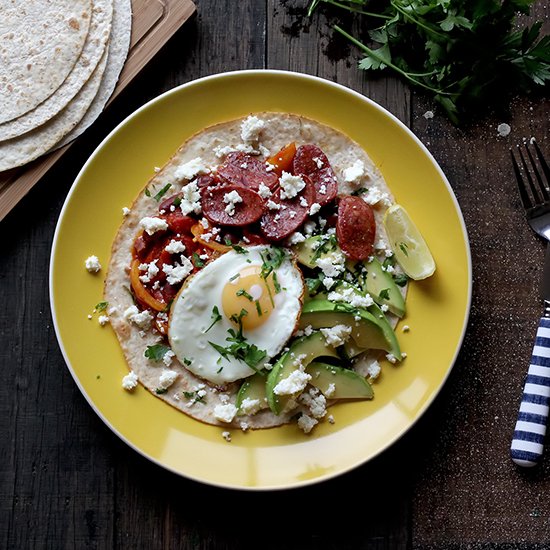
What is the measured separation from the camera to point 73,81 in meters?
3.39

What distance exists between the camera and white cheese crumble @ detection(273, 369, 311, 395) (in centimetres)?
301

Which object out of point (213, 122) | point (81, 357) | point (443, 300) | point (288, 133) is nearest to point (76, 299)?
point (81, 357)

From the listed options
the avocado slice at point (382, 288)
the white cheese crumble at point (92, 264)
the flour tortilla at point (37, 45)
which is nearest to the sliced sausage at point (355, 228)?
the avocado slice at point (382, 288)

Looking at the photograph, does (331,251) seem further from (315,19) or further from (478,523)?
(478,523)

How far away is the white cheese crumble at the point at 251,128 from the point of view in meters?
3.24

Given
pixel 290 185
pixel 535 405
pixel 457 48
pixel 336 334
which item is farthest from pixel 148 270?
pixel 535 405

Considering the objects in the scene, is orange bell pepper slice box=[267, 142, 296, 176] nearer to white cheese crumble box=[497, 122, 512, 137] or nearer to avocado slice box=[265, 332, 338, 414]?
avocado slice box=[265, 332, 338, 414]

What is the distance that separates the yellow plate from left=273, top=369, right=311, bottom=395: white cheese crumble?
0.29 meters

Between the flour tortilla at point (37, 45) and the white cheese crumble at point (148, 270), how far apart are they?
3.15 feet

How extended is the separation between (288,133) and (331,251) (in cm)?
60

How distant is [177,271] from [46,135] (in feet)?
3.09

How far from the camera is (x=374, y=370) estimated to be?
10.6 ft

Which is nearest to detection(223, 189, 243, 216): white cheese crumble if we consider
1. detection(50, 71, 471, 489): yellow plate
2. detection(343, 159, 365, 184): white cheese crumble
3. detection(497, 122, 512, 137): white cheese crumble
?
detection(50, 71, 471, 489): yellow plate

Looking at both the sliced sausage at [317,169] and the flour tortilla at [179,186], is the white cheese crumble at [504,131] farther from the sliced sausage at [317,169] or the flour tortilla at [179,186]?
the sliced sausage at [317,169]
